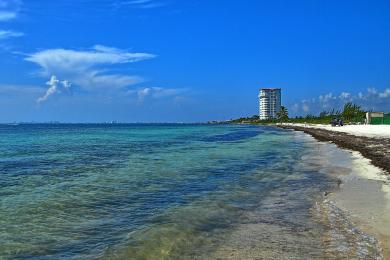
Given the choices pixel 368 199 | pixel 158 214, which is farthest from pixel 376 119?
pixel 158 214

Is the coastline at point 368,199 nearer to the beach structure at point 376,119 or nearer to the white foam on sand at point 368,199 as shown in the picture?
the white foam on sand at point 368,199

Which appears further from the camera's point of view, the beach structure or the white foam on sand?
the beach structure

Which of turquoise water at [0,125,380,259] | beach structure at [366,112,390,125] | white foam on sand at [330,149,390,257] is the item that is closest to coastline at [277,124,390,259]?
white foam on sand at [330,149,390,257]

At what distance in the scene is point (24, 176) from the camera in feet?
58.9

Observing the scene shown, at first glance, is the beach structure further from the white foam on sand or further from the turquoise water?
the turquoise water

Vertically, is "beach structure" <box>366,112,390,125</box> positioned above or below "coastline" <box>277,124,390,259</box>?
above

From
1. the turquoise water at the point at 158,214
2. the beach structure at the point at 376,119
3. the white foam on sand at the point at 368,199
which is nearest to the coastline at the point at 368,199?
the white foam on sand at the point at 368,199

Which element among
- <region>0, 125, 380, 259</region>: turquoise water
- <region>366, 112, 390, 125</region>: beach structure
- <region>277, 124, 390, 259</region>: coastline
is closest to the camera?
<region>0, 125, 380, 259</region>: turquoise water

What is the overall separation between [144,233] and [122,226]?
2.79 ft

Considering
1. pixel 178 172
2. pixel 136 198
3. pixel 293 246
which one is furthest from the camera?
pixel 178 172

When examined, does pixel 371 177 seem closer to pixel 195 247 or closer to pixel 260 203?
pixel 260 203

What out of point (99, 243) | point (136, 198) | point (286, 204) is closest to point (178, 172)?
point (136, 198)

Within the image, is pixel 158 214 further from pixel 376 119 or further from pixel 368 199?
pixel 376 119

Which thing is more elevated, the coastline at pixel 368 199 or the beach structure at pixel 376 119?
the beach structure at pixel 376 119
